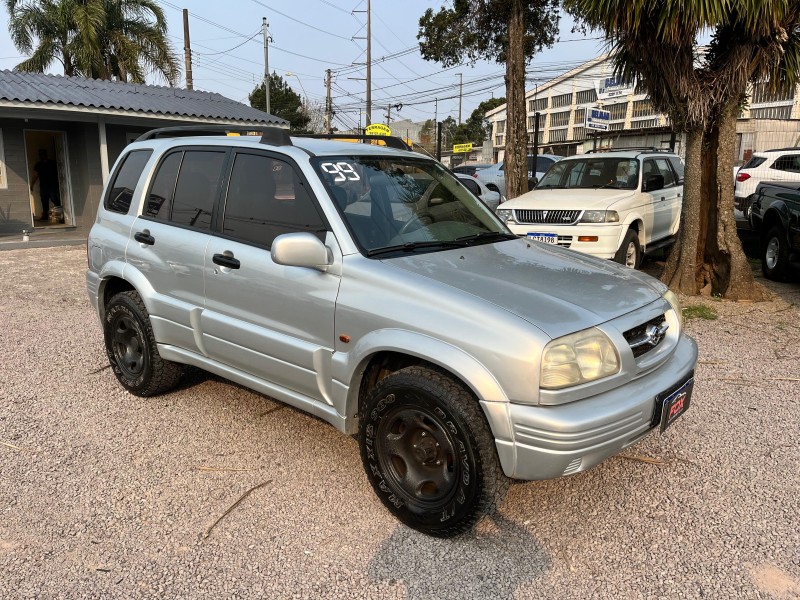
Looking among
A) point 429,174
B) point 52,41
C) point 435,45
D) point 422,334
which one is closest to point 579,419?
point 422,334

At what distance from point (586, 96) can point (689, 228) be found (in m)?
57.9

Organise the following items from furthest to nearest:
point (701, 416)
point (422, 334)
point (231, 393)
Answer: point (231, 393) → point (701, 416) → point (422, 334)

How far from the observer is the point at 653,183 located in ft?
30.8

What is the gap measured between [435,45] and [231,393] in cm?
1442

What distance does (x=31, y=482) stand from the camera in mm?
3566

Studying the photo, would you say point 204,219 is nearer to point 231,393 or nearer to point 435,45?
point 231,393

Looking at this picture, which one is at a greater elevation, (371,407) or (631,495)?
(371,407)

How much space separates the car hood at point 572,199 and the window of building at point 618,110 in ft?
162

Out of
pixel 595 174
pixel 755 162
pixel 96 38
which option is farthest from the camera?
pixel 96 38

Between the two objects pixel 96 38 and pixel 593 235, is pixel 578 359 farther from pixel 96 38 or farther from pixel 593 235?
pixel 96 38

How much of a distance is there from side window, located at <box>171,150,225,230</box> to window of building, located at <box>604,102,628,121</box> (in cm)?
5529

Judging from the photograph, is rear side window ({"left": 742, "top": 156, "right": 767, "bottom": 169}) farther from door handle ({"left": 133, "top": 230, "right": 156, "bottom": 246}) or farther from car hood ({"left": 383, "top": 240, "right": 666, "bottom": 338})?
door handle ({"left": 133, "top": 230, "right": 156, "bottom": 246})

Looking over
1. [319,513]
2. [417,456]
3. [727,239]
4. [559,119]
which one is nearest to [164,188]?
[319,513]

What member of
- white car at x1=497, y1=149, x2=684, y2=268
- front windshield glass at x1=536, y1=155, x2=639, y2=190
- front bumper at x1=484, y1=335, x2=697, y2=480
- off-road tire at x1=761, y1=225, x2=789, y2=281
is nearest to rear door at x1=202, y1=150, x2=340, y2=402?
front bumper at x1=484, y1=335, x2=697, y2=480
